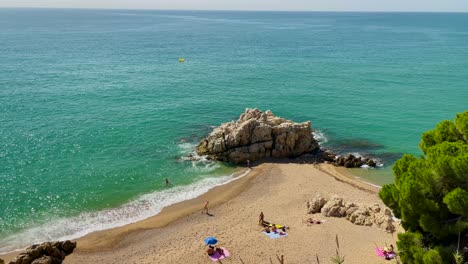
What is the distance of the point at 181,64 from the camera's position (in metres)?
94.2

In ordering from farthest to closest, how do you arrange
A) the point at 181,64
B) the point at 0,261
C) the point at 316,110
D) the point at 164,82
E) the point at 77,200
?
1. the point at 181,64
2. the point at 164,82
3. the point at 316,110
4. the point at 77,200
5. the point at 0,261

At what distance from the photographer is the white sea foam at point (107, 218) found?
31220mm

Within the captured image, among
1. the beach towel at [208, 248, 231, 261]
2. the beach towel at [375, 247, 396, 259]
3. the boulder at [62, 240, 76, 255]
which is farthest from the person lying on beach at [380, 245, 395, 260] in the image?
the boulder at [62, 240, 76, 255]

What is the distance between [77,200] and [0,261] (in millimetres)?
10774

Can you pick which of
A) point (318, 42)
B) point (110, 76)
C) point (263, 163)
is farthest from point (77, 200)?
point (318, 42)

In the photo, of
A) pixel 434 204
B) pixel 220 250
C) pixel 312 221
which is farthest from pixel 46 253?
pixel 434 204

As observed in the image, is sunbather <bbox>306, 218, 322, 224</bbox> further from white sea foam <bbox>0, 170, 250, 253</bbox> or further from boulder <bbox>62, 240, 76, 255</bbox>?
boulder <bbox>62, 240, 76, 255</bbox>

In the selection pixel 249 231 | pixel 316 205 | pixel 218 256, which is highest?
pixel 316 205

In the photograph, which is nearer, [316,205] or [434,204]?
[434,204]

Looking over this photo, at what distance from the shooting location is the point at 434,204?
65.1 ft

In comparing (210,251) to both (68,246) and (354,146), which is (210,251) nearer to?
(68,246)

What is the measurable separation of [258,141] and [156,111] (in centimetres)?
2087

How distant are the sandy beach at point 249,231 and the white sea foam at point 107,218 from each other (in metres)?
0.93

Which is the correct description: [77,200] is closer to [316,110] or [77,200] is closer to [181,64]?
[316,110]
